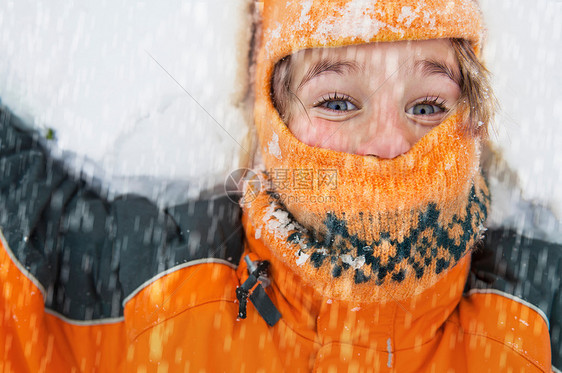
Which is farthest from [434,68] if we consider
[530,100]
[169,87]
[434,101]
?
[169,87]

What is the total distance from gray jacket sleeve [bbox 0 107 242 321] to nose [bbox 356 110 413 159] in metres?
0.60

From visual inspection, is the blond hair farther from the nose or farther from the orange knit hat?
the nose

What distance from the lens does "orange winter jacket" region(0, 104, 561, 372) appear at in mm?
1217

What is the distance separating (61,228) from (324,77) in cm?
98

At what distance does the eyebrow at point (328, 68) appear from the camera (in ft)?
3.61

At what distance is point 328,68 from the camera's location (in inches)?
44.3

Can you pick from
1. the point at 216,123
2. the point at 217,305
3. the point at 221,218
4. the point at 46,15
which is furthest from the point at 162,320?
the point at 46,15

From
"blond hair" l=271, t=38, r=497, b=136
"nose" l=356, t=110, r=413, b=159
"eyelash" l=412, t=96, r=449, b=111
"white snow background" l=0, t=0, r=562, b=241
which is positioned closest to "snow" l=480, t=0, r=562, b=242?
"white snow background" l=0, t=0, r=562, b=241

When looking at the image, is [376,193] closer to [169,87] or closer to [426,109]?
[426,109]

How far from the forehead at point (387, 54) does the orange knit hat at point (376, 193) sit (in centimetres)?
3

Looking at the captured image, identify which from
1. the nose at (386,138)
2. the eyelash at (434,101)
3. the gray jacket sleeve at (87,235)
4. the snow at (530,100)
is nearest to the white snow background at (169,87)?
the snow at (530,100)

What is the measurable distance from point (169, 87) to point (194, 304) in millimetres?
806

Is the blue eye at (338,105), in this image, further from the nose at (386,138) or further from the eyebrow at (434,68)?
the eyebrow at (434,68)

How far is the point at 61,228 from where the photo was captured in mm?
1358
